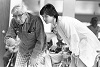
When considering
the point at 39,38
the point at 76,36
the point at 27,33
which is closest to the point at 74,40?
the point at 76,36

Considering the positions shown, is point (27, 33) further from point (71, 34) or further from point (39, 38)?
point (71, 34)

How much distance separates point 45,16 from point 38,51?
14.0 inches

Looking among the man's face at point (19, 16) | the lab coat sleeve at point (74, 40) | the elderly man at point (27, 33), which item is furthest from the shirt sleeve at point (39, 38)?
the lab coat sleeve at point (74, 40)

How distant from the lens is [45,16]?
7.07 feet

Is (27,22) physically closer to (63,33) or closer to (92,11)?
(63,33)

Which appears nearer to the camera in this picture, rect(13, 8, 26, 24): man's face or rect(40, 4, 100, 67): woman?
rect(13, 8, 26, 24): man's face

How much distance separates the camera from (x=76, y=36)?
220 centimetres

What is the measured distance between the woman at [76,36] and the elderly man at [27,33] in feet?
0.40

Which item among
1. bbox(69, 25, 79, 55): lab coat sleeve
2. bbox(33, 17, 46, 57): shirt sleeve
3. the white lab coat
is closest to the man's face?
bbox(33, 17, 46, 57): shirt sleeve

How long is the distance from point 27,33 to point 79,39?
0.55 metres

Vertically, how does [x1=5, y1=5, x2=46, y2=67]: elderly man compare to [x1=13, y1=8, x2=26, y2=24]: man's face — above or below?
below

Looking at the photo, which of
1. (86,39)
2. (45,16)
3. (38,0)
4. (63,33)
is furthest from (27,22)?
(38,0)

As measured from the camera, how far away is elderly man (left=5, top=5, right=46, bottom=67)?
2.14 m

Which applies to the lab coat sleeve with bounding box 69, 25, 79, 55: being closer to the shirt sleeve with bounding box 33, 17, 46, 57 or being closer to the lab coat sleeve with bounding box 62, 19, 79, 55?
the lab coat sleeve with bounding box 62, 19, 79, 55
